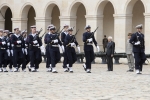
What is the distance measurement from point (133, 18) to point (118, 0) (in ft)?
9.25

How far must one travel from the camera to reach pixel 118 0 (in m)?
36.3

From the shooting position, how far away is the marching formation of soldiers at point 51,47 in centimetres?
2116

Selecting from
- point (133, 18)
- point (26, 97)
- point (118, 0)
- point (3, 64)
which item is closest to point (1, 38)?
point (3, 64)

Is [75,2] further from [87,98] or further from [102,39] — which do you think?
[87,98]

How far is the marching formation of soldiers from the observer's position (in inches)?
833

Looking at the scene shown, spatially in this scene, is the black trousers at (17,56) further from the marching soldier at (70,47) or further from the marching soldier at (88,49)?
the marching soldier at (88,49)

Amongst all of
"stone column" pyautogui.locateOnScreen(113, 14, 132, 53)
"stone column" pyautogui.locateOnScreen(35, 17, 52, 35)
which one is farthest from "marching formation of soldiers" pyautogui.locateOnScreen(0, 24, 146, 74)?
"stone column" pyautogui.locateOnScreen(35, 17, 52, 35)

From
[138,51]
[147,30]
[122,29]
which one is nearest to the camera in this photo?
[138,51]

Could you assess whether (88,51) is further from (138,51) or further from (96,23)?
(96,23)

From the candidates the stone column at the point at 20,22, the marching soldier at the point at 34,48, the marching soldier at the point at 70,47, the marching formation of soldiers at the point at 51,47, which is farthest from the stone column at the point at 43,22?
the marching soldier at the point at 70,47

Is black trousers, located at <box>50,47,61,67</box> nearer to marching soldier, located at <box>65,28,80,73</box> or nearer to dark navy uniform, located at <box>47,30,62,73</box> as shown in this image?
dark navy uniform, located at <box>47,30,62,73</box>

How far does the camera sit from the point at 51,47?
72.6 feet

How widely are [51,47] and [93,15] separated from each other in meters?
16.2

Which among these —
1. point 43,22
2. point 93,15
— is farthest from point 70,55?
point 43,22
